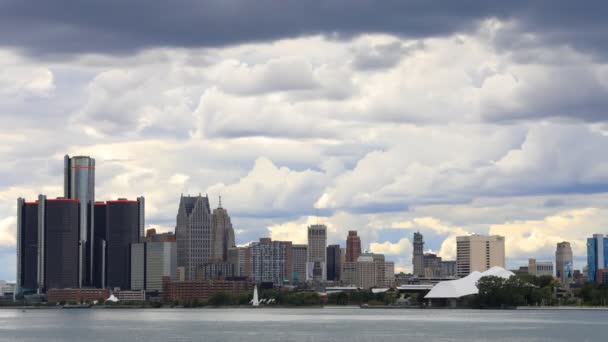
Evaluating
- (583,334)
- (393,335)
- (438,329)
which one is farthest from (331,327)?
(583,334)

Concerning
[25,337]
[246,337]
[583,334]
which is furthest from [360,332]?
[25,337]

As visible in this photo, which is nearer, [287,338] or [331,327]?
[287,338]

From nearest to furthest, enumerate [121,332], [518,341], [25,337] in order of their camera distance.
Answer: [518,341] < [25,337] < [121,332]

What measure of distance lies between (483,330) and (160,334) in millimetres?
38996

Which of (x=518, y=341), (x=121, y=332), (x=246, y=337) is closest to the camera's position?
(x=518, y=341)

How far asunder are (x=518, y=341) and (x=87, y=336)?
169ft

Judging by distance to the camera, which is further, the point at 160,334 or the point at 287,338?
the point at 160,334

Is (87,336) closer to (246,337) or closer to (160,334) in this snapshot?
(160,334)

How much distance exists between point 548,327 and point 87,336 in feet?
193

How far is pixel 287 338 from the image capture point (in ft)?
431

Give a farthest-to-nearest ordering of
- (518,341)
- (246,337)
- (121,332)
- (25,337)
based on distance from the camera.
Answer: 1. (121,332)
2. (25,337)
3. (246,337)
4. (518,341)

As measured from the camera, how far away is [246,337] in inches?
5290

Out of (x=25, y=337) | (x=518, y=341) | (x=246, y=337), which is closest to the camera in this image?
(x=518, y=341)

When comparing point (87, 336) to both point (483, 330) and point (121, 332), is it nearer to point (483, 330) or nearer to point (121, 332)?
point (121, 332)
